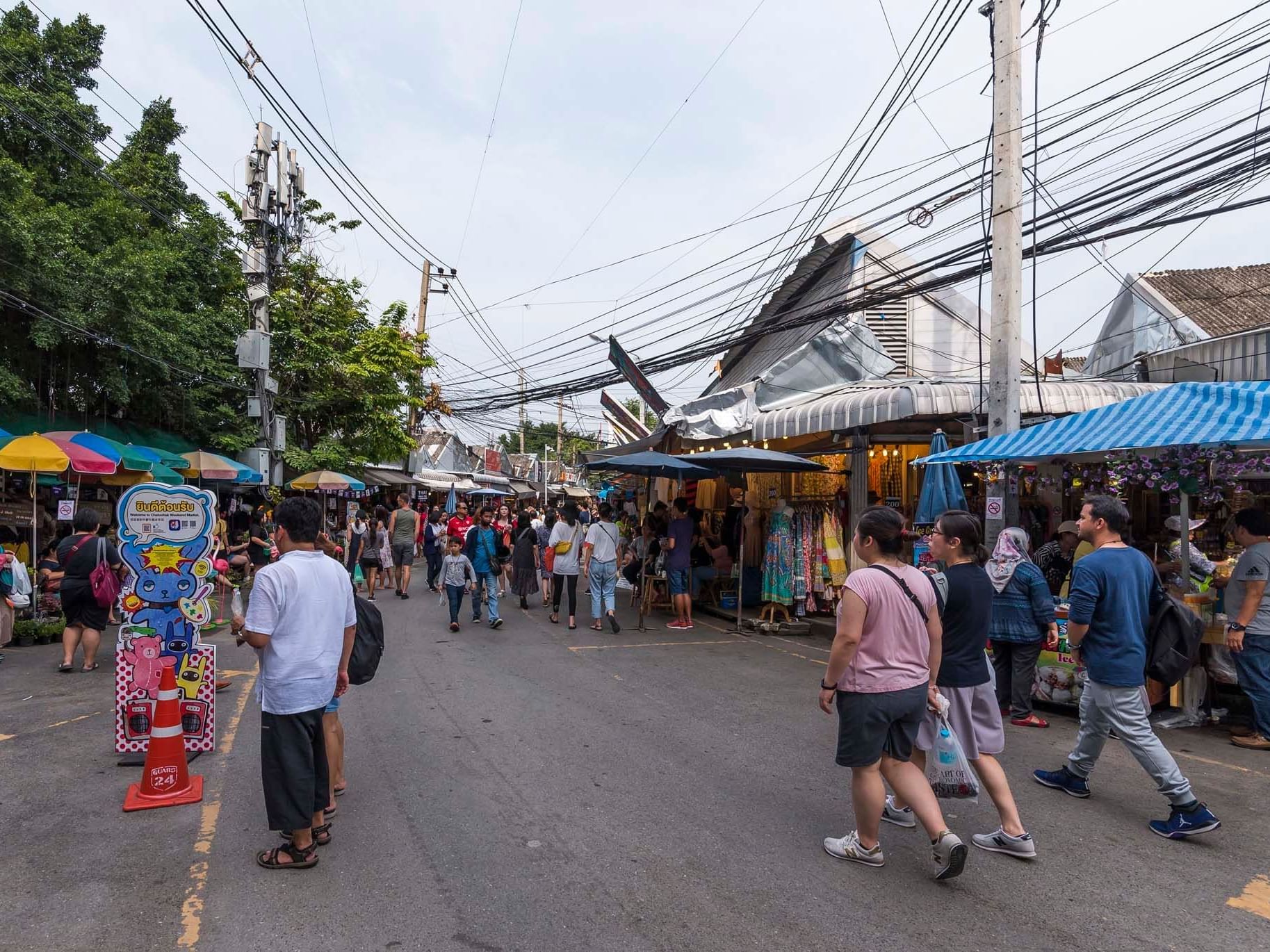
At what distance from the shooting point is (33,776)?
4.93m

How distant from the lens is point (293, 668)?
3.63 meters

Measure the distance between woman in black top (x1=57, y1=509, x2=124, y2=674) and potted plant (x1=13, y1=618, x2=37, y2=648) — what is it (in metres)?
1.98

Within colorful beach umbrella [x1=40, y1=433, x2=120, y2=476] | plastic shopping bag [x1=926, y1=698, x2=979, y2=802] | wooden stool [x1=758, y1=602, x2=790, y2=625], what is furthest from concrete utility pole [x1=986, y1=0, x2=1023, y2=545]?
colorful beach umbrella [x1=40, y1=433, x2=120, y2=476]

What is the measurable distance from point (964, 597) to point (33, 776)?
19.2ft

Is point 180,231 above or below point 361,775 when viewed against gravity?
above

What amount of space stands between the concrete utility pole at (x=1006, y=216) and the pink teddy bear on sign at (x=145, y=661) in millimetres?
7618

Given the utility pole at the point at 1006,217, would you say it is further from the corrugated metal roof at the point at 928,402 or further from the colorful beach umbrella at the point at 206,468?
the colorful beach umbrella at the point at 206,468

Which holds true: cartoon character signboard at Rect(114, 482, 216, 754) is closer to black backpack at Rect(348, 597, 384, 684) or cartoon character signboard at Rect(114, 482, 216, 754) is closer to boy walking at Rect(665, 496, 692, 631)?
black backpack at Rect(348, 597, 384, 684)

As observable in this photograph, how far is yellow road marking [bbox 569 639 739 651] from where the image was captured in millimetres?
9469

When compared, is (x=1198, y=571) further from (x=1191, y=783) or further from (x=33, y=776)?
(x=33, y=776)

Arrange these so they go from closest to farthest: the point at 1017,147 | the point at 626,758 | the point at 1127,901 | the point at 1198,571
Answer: the point at 1127,901 < the point at 626,758 < the point at 1198,571 < the point at 1017,147

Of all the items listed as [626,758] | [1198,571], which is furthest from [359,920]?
[1198,571]

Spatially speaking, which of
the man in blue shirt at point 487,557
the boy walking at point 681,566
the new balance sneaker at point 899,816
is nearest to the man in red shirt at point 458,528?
the man in blue shirt at point 487,557

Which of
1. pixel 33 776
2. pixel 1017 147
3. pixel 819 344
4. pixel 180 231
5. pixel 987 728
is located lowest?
pixel 33 776
